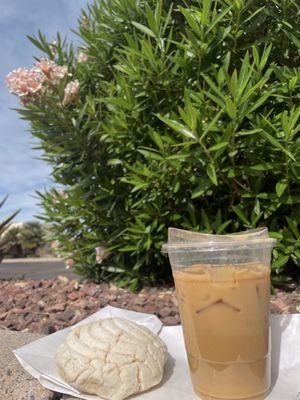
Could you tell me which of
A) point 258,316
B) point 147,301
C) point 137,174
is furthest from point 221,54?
point 258,316

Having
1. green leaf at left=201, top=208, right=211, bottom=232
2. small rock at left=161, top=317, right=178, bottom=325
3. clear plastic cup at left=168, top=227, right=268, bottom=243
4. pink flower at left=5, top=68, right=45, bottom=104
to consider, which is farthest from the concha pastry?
pink flower at left=5, top=68, right=45, bottom=104

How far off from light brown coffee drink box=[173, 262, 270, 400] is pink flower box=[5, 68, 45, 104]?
1.90 m

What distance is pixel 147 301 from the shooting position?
300 cm

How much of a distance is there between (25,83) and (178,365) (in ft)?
6.47

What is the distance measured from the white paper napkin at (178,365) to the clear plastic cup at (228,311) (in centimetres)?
12

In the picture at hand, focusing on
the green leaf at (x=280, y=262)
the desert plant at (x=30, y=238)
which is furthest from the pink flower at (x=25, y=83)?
the desert plant at (x=30, y=238)

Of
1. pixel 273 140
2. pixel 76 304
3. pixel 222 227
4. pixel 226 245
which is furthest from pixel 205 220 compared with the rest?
pixel 226 245

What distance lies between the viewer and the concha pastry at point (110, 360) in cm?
152

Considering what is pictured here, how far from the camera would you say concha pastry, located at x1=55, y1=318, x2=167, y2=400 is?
152cm

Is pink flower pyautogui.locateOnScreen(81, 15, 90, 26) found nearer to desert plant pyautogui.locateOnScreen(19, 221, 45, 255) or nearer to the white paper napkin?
the white paper napkin

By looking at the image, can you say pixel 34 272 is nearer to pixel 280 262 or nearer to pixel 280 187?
pixel 280 262

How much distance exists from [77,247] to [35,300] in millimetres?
738

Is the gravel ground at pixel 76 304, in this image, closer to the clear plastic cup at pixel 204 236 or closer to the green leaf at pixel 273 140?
the green leaf at pixel 273 140

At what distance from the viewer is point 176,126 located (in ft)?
7.87
